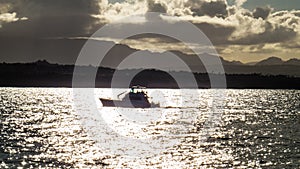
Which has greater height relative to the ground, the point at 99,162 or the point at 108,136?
the point at 108,136

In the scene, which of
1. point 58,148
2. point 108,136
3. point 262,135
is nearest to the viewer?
point 58,148

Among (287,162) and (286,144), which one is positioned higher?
(286,144)

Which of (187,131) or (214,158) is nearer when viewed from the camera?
(214,158)

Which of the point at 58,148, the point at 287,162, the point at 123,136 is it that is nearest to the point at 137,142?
the point at 123,136

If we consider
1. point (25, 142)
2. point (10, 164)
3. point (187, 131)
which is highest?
point (187, 131)

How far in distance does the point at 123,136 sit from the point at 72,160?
1257 inches

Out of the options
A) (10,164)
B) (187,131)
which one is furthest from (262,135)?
(10,164)

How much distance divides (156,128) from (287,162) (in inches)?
2147

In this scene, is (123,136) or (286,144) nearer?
(286,144)

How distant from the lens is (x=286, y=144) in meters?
89.7

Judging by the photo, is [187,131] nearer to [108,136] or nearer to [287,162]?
[108,136]

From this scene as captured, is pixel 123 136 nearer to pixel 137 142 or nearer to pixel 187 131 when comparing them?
pixel 137 142

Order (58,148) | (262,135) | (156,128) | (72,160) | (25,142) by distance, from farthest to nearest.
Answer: (156,128) < (262,135) < (25,142) < (58,148) < (72,160)

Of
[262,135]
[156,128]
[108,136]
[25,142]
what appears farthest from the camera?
[156,128]
